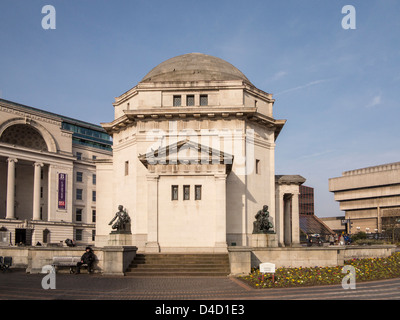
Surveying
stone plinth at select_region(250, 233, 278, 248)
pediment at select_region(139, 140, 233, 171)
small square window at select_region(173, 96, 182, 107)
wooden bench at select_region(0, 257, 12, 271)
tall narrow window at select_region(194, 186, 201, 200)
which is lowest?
wooden bench at select_region(0, 257, 12, 271)

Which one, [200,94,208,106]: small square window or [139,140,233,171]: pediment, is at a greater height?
[200,94,208,106]: small square window

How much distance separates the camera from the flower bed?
2295 centimetres

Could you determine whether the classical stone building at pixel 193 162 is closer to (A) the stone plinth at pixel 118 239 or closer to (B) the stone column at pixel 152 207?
(B) the stone column at pixel 152 207

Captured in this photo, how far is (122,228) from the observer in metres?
35.9

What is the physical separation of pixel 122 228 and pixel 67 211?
208 ft

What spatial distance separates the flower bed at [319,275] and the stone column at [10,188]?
219 ft

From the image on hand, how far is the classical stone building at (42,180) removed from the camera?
8481cm

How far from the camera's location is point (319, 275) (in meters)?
25.2

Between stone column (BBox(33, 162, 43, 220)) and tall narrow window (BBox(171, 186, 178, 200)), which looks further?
stone column (BBox(33, 162, 43, 220))

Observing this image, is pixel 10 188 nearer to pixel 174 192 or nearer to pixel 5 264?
pixel 5 264

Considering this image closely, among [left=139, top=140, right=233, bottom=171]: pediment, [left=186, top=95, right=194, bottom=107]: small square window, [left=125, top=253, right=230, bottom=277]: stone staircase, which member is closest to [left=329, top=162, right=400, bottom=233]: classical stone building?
[left=186, top=95, right=194, bottom=107]: small square window

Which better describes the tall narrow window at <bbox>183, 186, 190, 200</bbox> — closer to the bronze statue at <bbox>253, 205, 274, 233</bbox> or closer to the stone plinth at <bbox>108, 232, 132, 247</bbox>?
the stone plinth at <bbox>108, 232, 132, 247</bbox>

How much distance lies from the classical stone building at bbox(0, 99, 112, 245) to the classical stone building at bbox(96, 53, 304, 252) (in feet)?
146
